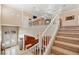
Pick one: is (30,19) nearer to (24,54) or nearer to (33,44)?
(33,44)

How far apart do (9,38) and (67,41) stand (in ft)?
2.93

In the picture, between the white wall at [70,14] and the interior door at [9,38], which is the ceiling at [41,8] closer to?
the white wall at [70,14]

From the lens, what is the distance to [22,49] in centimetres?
183

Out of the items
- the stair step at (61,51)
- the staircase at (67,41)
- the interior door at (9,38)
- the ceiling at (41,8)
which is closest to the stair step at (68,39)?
the staircase at (67,41)

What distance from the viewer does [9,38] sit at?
1.80 metres

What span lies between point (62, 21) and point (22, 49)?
75 centimetres

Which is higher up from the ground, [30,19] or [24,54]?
[30,19]

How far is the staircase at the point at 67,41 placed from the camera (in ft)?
5.91

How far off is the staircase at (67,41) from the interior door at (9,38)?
0.63 meters

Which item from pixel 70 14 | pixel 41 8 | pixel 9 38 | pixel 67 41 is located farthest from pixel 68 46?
pixel 9 38

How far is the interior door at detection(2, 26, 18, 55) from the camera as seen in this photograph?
5.83 ft

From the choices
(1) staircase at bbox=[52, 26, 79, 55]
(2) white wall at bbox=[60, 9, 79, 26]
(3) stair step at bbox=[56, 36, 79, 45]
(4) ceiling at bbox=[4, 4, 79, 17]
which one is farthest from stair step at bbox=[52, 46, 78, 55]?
(4) ceiling at bbox=[4, 4, 79, 17]
